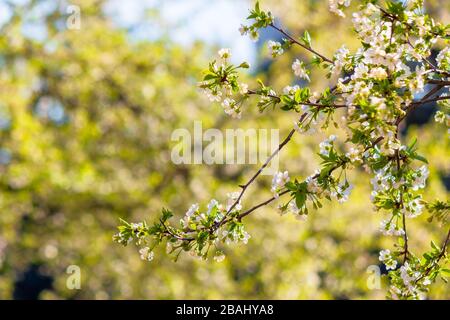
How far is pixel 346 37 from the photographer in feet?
32.8

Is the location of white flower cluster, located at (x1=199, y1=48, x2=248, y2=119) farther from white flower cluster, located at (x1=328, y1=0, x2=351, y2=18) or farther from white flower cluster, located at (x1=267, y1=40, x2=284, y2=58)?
white flower cluster, located at (x1=328, y1=0, x2=351, y2=18)

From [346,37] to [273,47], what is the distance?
7732 mm

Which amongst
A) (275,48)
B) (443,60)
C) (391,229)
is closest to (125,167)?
(275,48)

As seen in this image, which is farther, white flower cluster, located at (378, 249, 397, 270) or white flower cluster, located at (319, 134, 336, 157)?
white flower cluster, located at (378, 249, 397, 270)

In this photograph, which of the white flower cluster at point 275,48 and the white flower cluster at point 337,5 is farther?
the white flower cluster at point 275,48

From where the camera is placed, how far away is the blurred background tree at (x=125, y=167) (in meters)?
8.37

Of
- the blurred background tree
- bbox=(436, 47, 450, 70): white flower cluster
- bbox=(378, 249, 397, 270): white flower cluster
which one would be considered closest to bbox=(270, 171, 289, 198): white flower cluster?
bbox=(378, 249, 397, 270): white flower cluster

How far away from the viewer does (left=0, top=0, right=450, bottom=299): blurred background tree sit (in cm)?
837

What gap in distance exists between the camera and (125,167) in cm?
891

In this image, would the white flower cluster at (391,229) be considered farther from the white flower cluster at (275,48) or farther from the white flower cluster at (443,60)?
the white flower cluster at (275,48)

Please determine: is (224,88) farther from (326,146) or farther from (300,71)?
(326,146)

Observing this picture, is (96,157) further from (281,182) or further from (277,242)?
(281,182)

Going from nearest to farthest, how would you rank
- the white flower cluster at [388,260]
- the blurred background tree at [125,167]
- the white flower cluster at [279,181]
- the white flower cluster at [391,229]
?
the white flower cluster at [279,181]
the white flower cluster at [391,229]
the white flower cluster at [388,260]
the blurred background tree at [125,167]

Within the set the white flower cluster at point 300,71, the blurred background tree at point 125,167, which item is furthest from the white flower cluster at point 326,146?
the blurred background tree at point 125,167
